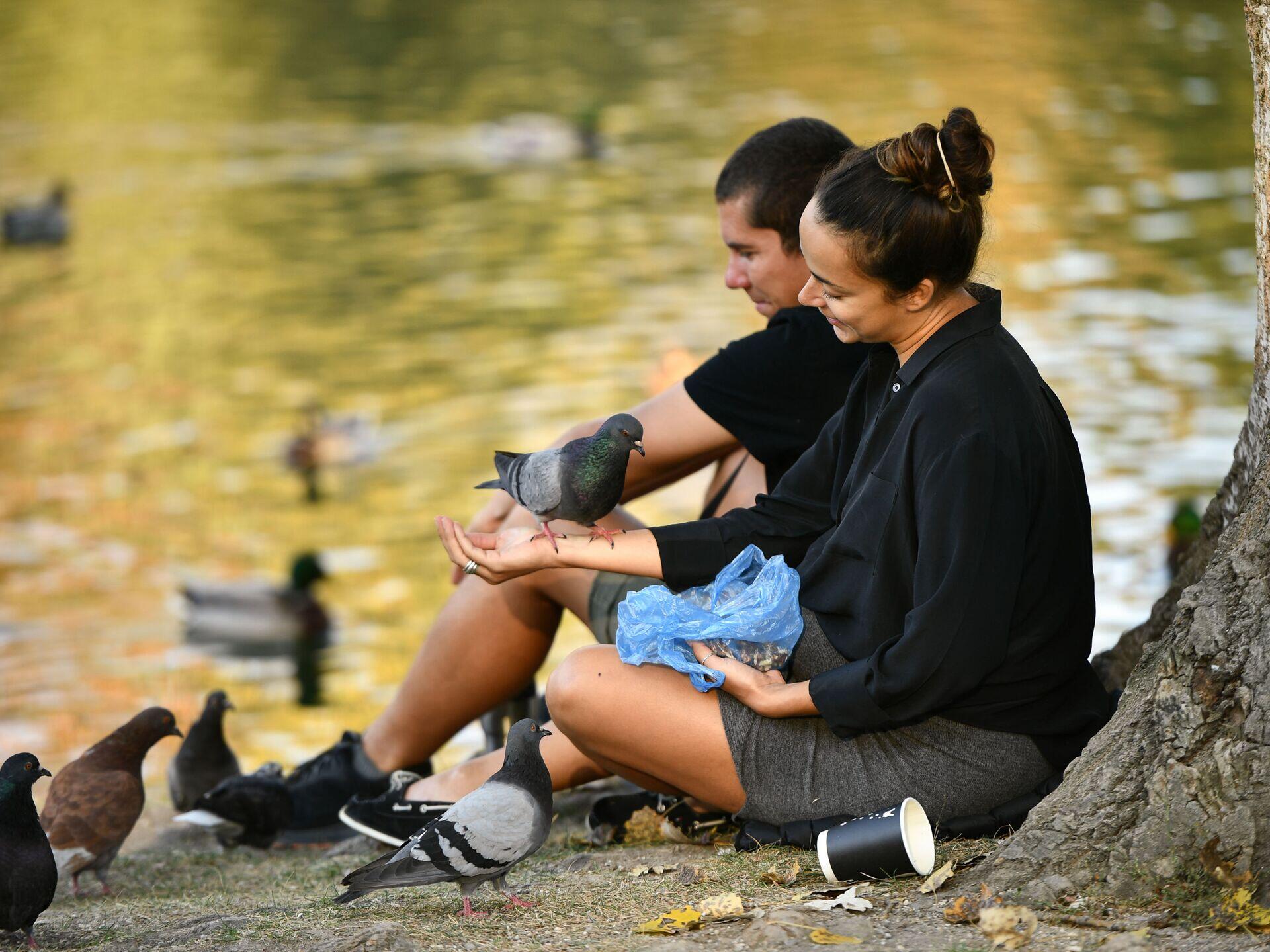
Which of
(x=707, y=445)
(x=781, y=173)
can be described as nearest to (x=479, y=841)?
(x=707, y=445)

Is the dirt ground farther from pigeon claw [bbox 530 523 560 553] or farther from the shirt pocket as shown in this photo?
pigeon claw [bbox 530 523 560 553]

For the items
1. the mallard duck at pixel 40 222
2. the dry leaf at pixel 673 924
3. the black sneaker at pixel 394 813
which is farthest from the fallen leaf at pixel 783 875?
the mallard duck at pixel 40 222

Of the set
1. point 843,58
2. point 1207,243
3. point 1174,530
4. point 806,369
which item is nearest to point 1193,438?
point 1174,530

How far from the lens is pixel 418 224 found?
49.1 ft

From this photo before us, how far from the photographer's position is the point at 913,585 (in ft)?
10.2

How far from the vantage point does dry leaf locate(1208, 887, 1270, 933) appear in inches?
105

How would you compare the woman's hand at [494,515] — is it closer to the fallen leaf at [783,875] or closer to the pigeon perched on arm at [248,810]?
the pigeon perched on arm at [248,810]

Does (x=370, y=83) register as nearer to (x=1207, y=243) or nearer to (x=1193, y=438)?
(x=1207, y=243)

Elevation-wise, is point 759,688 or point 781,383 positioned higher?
point 781,383

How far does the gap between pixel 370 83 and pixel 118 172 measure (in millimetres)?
5109

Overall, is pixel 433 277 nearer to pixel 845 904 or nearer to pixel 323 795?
pixel 323 795

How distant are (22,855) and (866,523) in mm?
2184

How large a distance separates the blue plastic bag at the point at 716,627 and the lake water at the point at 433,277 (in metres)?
0.89

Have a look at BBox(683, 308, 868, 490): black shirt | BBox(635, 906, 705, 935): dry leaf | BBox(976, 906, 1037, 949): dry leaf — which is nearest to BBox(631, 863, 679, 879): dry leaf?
BBox(635, 906, 705, 935): dry leaf
